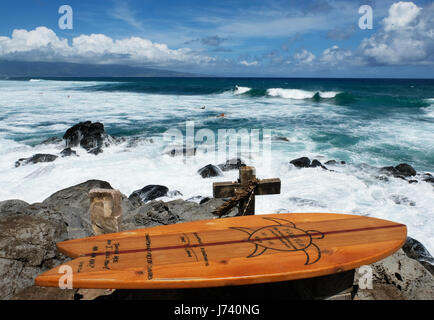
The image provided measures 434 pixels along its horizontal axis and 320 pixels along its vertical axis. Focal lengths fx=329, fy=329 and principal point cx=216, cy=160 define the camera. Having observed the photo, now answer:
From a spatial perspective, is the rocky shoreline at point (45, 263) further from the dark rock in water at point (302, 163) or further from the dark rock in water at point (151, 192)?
the dark rock in water at point (302, 163)

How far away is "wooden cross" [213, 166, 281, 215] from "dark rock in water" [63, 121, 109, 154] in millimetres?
10237

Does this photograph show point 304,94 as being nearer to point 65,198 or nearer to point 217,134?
point 217,134

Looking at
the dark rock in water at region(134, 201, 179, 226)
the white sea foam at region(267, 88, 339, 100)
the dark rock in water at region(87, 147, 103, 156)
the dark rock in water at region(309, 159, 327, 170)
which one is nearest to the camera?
the dark rock in water at region(134, 201, 179, 226)

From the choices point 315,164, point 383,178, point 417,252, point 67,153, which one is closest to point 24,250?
point 417,252

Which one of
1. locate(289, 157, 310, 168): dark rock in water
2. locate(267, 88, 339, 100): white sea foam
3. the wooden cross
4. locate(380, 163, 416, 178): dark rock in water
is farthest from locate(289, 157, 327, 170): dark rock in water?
locate(267, 88, 339, 100): white sea foam

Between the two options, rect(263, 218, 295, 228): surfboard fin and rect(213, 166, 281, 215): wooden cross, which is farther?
rect(213, 166, 281, 215): wooden cross

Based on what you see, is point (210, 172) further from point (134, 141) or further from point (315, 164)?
point (134, 141)

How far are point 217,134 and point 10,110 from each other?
16301mm

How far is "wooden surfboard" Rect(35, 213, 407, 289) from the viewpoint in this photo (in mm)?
2555

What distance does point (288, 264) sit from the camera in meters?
2.76

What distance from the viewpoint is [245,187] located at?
13.1ft

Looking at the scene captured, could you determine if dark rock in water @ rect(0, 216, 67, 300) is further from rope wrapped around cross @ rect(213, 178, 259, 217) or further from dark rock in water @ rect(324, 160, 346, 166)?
dark rock in water @ rect(324, 160, 346, 166)

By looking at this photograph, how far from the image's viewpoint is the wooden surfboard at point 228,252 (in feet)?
8.38

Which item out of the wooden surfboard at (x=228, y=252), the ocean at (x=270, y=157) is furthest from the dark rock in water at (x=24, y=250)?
the ocean at (x=270, y=157)
